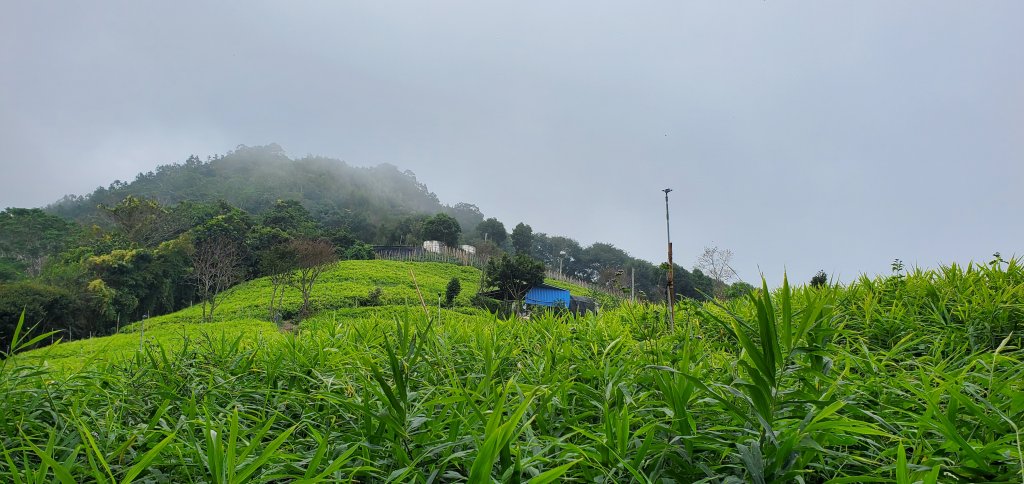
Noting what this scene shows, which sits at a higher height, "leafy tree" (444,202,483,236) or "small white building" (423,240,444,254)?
"leafy tree" (444,202,483,236)

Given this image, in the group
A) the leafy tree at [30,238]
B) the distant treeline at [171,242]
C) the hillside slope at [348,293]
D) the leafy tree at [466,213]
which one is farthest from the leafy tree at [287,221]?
the leafy tree at [466,213]

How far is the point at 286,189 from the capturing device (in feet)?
182

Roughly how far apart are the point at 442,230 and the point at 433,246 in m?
1.87

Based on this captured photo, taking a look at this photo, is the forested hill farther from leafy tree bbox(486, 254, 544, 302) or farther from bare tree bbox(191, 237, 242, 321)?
leafy tree bbox(486, 254, 544, 302)

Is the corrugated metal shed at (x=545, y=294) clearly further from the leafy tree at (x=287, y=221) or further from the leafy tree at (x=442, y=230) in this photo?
the leafy tree at (x=287, y=221)

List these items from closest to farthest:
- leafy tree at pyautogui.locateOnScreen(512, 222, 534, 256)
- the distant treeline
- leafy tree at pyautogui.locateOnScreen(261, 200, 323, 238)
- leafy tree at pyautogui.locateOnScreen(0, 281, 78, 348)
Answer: leafy tree at pyautogui.locateOnScreen(0, 281, 78, 348)
the distant treeline
leafy tree at pyautogui.locateOnScreen(261, 200, 323, 238)
leafy tree at pyautogui.locateOnScreen(512, 222, 534, 256)

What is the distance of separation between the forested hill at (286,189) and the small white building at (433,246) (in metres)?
7.66

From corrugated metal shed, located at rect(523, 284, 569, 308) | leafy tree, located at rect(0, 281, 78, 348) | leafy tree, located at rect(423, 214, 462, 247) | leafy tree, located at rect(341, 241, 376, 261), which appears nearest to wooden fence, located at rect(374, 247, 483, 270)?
leafy tree, located at rect(341, 241, 376, 261)

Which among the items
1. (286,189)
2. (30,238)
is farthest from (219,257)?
(286,189)

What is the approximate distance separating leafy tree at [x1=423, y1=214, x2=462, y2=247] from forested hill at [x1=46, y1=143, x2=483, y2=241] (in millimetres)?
6896

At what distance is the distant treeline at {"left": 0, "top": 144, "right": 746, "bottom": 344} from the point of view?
15875 mm

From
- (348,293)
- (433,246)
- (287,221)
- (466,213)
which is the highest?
(466,213)

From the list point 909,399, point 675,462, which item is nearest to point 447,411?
point 675,462

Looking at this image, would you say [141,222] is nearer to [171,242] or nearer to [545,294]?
[171,242]
